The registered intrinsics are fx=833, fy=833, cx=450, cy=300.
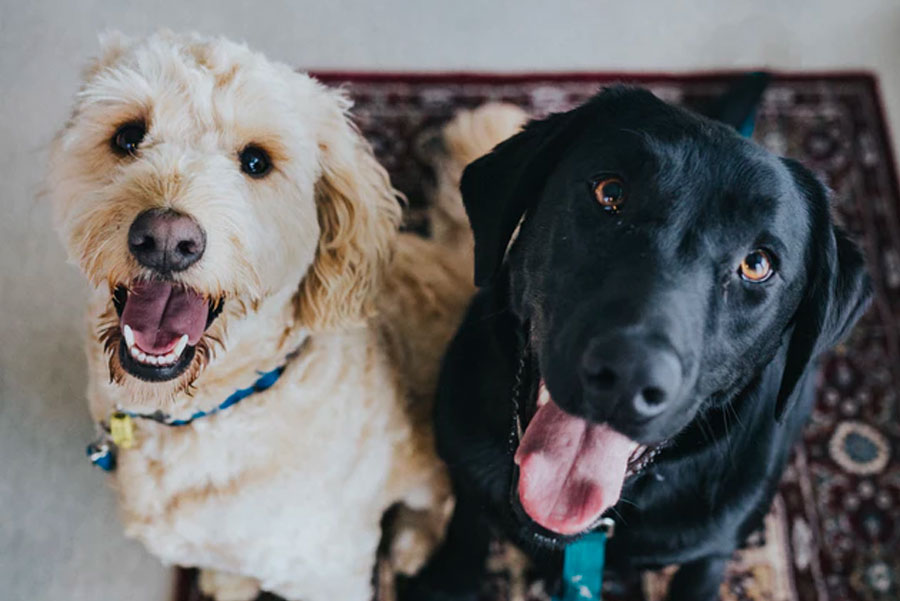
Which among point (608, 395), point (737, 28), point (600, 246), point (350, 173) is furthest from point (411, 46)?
point (608, 395)

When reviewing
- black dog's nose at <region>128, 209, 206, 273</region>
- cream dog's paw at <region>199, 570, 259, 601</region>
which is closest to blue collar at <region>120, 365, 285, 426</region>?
black dog's nose at <region>128, 209, 206, 273</region>

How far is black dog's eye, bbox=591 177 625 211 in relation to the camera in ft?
3.49

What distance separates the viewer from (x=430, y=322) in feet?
5.29

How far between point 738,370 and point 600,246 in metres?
0.25

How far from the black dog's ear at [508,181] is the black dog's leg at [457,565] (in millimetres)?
553

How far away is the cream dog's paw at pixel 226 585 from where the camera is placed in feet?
5.44

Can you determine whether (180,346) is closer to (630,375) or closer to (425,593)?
(630,375)

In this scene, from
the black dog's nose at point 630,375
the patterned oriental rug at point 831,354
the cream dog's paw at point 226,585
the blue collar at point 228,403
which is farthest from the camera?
the patterned oriental rug at point 831,354

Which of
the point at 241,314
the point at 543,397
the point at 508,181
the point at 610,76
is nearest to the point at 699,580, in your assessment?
the point at 543,397

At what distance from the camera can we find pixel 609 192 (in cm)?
107

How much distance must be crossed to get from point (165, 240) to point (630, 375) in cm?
58

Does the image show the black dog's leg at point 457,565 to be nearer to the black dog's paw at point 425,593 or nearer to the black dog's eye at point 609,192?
the black dog's paw at point 425,593

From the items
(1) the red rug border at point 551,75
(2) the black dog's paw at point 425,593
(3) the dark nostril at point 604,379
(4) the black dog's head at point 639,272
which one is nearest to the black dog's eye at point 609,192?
(4) the black dog's head at point 639,272

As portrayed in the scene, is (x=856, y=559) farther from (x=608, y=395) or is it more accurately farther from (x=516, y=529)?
(x=608, y=395)
